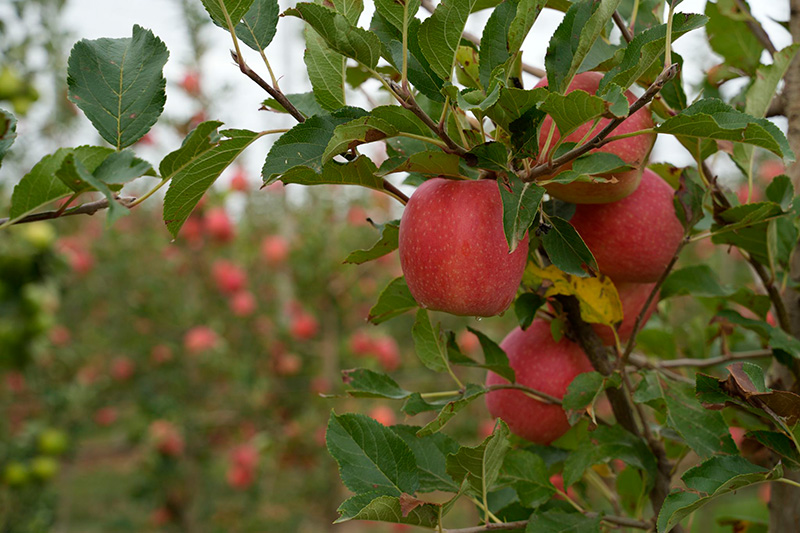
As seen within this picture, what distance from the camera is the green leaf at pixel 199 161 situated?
0.51 meters

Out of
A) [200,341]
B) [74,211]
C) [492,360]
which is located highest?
[74,211]

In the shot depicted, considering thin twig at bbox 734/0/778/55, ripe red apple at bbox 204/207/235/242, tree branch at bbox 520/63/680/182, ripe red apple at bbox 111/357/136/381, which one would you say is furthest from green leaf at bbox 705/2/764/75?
→ ripe red apple at bbox 111/357/136/381

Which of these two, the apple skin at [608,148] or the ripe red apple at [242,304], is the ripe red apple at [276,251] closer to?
the ripe red apple at [242,304]

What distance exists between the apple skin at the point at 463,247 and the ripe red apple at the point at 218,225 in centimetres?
240

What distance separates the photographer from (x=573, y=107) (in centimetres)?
48

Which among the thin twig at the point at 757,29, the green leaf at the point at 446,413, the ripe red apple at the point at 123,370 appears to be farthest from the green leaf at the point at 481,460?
the ripe red apple at the point at 123,370

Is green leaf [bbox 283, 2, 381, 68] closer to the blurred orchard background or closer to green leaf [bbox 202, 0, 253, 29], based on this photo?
green leaf [bbox 202, 0, 253, 29]

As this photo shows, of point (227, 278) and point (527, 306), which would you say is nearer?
point (527, 306)

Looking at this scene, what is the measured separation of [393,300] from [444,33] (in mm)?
318

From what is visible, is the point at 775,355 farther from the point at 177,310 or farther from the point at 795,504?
the point at 177,310

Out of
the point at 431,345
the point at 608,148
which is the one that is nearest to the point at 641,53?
the point at 608,148

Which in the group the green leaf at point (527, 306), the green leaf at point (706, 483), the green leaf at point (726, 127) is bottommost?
the green leaf at point (706, 483)

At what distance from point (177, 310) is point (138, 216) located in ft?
4.91

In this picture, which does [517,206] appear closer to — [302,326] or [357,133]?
[357,133]
